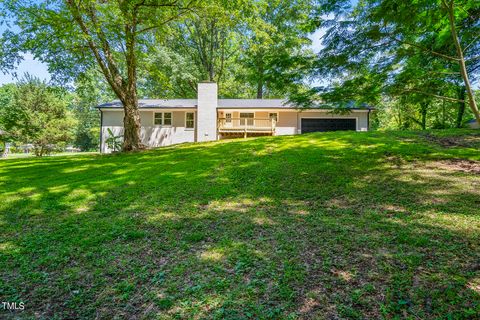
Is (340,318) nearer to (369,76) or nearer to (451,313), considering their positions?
(451,313)

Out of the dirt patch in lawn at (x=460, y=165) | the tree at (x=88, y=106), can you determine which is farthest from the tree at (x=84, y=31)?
the dirt patch in lawn at (x=460, y=165)

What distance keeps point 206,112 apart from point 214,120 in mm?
804

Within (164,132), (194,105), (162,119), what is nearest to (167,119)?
(162,119)

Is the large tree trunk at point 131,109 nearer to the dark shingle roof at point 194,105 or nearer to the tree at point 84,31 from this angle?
the tree at point 84,31

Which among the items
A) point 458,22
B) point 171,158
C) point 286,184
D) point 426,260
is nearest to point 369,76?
point 458,22

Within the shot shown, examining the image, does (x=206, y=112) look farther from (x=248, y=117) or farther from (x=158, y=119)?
(x=158, y=119)

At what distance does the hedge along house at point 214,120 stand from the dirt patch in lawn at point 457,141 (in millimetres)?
8390

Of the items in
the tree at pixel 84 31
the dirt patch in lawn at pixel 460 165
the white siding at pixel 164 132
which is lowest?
the dirt patch in lawn at pixel 460 165

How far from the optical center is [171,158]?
9.67 metres

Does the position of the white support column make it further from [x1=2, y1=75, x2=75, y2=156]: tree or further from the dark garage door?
[x1=2, y1=75, x2=75, y2=156]: tree

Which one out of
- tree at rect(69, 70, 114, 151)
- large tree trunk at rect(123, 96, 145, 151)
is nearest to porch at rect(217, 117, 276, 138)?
large tree trunk at rect(123, 96, 145, 151)

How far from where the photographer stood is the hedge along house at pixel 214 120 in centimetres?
1898

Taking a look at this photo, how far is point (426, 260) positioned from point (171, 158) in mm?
8108

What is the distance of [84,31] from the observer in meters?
10.2
